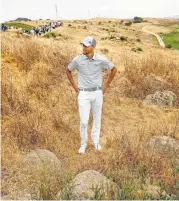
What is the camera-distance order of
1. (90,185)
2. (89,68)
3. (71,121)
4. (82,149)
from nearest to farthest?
(90,185), (89,68), (82,149), (71,121)

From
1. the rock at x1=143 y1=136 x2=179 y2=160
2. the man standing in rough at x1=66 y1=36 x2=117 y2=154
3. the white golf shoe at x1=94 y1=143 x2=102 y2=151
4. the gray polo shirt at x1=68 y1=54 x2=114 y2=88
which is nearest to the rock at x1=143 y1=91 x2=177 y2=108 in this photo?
the rock at x1=143 y1=136 x2=179 y2=160

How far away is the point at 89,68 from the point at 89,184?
2.29 metres

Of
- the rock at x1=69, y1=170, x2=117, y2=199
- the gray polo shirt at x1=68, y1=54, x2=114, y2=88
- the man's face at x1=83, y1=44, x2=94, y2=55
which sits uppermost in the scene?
the man's face at x1=83, y1=44, x2=94, y2=55

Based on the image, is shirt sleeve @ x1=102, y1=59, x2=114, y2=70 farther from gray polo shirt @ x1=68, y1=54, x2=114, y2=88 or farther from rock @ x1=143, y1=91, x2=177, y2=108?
rock @ x1=143, y1=91, x2=177, y2=108

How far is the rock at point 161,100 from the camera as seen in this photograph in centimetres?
1116

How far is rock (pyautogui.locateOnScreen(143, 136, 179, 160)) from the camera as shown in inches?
267

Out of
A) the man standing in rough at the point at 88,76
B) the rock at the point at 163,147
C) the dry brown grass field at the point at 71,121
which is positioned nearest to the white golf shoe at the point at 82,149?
the man standing in rough at the point at 88,76

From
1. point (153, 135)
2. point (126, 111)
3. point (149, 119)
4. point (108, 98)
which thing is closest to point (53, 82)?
point (108, 98)

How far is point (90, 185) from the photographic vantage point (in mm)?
5164

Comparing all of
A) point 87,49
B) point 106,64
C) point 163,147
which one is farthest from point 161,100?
point 87,49

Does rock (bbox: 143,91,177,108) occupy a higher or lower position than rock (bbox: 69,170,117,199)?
Result: lower

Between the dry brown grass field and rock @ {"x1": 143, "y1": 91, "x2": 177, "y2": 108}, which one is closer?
the dry brown grass field

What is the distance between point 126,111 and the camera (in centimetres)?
1041

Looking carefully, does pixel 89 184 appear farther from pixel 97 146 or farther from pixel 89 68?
pixel 89 68
